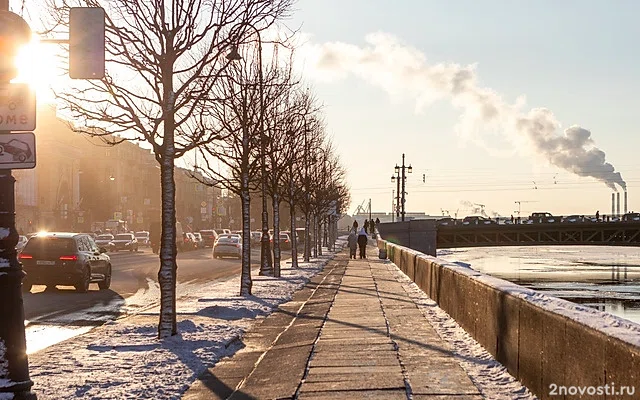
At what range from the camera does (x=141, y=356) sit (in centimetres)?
1162

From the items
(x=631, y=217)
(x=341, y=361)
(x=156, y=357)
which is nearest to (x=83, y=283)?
(x=156, y=357)

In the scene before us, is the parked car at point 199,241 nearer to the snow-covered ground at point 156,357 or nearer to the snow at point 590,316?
the snow-covered ground at point 156,357

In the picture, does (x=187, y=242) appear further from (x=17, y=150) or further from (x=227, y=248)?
(x=17, y=150)

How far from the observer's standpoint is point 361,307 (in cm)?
1839

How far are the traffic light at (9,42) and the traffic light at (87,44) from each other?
193cm

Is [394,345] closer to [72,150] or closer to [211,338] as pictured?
[211,338]

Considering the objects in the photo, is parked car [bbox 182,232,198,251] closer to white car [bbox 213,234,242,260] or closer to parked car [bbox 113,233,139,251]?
parked car [bbox 113,233,139,251]

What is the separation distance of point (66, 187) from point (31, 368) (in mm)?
113461

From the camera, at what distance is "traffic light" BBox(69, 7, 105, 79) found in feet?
31.7

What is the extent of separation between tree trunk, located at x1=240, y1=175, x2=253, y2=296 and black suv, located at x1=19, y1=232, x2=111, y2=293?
15.6 ft

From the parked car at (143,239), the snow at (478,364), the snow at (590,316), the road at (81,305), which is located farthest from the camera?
the parked car at (143,239)

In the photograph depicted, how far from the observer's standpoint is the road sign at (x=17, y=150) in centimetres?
764

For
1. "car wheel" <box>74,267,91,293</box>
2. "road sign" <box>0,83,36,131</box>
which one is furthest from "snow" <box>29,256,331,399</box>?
"car wheel" <box>74,267,91,293</box>

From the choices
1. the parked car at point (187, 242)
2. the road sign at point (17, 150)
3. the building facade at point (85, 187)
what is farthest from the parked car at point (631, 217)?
the road sign at point (17, 150)
